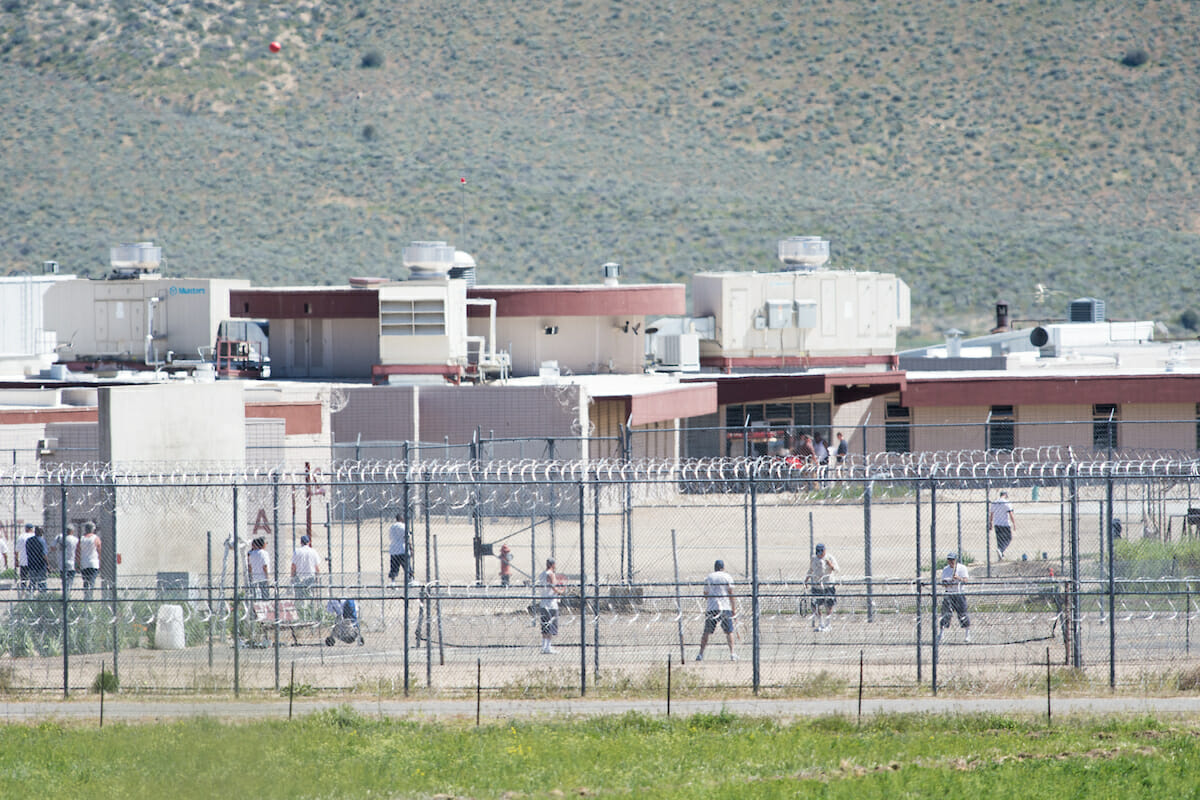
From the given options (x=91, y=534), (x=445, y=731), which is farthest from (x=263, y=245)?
(x=445, y=731)

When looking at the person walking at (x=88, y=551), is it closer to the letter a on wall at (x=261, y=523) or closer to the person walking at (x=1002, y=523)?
the letter a on wall at (x=261, y=523)

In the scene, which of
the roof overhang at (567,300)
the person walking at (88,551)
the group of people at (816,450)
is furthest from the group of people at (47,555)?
the roof overhang at (567,300)

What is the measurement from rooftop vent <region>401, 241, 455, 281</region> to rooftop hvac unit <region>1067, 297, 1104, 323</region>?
99.2 ft

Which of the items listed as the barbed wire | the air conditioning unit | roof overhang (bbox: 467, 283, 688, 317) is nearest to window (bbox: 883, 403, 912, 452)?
the barbed wire

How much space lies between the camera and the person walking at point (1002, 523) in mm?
26953

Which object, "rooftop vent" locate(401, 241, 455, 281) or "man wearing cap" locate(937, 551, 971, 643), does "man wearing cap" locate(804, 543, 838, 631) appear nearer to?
"man wearing cap" locate(937, 551, 971, 643)

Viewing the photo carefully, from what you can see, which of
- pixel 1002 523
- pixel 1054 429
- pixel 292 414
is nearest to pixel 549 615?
pixel 1002 523

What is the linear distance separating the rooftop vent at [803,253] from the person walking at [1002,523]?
2097 centimetres

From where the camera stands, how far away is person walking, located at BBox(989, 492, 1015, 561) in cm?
2695

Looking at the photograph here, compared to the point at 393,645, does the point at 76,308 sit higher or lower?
higher

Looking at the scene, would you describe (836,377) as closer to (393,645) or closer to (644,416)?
(644,416)

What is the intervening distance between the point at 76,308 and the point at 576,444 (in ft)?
55.9

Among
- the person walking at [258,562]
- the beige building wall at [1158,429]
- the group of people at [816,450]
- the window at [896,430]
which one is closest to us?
the person walking at [258,562]

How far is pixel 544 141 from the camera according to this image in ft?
325
